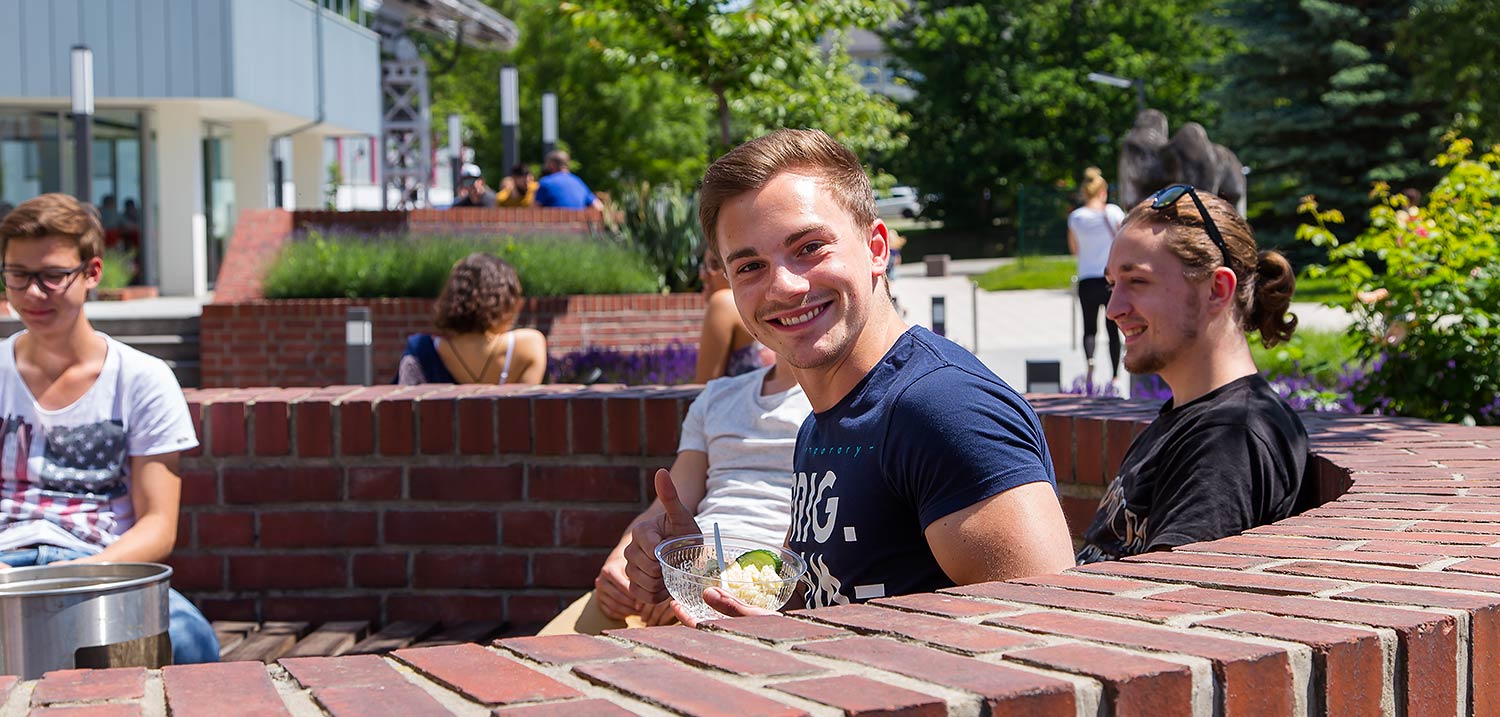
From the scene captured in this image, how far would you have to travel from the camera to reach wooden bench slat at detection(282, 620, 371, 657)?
393 cm

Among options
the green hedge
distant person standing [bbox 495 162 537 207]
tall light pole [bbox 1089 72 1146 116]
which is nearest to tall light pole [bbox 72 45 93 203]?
distant person standing [bbox 495 162 537 207]

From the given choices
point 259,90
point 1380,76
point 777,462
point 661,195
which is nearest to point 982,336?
point 661,195

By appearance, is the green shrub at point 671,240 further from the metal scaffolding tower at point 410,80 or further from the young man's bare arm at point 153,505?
the metal scaffolding tower at point 410,80

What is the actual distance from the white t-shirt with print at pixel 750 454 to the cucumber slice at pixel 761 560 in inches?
47.6

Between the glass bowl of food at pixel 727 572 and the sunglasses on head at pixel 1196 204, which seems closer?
the glass bowl of food at pixel 727 572

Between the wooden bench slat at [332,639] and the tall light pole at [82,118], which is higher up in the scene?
the tall light pole at [82,118]

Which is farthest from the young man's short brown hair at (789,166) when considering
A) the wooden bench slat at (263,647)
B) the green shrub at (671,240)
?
the green shrub at (671,240)

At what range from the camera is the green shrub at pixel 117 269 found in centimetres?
2181

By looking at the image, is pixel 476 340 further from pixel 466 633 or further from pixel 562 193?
pixel 562 193

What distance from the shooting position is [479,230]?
15.5 metres

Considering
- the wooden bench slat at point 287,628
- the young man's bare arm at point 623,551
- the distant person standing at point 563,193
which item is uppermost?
the distant person standing at point 563,193

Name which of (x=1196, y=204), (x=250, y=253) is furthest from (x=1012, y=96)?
(x=1196, y=204)

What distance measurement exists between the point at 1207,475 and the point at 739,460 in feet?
4.30

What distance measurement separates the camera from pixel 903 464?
A: 218cm
